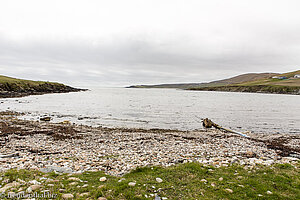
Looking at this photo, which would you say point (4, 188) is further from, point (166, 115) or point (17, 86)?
point (17, 86)

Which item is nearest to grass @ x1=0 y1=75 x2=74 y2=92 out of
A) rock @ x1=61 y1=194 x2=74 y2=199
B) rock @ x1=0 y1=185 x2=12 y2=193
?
rock @ x1=0 y1=185 x2=12 y2=193

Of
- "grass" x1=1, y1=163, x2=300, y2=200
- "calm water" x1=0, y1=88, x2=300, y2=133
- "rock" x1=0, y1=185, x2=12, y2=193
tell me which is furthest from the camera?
"calm water" x1=0, y1=88, x2=300, y2=133

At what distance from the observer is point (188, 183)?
848cm

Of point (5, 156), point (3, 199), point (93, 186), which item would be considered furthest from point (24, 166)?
point (93, 186)

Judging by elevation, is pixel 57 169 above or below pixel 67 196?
below

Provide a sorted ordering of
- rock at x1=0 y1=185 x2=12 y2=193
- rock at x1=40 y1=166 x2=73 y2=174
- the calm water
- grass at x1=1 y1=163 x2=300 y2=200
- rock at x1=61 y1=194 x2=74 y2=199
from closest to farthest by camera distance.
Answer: rock at x1=61 y1=194 x2=74 y2=199 → rock at x1=0 y1=185 x2=12 y2=193 → grass at x1=1 y1=163 x2=300 y2=200 → rock at x1=40 y1=166 x2=73 y2=174 → the calm water

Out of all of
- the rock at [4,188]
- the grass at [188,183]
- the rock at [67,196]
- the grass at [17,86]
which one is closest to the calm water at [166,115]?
the grass at [188,183]

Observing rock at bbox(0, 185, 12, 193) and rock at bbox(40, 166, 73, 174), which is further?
rock at bbox(40, 166, 73, 174)

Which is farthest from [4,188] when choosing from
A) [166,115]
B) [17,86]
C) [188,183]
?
[17,86]

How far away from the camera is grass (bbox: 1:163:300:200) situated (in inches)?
287

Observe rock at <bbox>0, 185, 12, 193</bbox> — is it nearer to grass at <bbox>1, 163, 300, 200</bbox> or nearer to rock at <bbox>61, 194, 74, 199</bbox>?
grass at <bbox>1, 163, 300, 200</bbox>

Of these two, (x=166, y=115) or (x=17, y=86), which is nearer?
(x=166, y=115)

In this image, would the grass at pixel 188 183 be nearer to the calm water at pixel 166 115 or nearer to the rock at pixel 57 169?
the rock at pixel 57 169

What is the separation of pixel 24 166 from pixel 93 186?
5.49 metres
